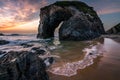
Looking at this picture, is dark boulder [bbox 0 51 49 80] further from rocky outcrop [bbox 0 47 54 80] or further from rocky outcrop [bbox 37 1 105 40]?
rocky outcrop [bbox 37 1 105 40]

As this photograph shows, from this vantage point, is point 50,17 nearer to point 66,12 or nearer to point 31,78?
point 66,12

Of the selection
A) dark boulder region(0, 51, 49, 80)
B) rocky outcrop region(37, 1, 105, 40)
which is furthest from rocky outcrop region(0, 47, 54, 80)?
rocky outcrop region(37, 1, 105, 40)

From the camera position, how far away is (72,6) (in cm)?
4238

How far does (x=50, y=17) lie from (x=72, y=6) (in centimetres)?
683

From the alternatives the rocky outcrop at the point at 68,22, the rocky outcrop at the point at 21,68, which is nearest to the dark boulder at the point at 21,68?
the rocky outcrop at the point at 21,68

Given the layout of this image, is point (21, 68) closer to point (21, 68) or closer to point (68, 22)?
point (21, 68)

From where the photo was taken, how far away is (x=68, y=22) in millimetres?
36031

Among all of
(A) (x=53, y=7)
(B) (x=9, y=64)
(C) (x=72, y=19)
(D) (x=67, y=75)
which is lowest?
(D) (x=67, y=75)

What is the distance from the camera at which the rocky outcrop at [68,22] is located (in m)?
34.4

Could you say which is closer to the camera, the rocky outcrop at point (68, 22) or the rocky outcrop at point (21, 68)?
the rocky outcrop at point (21, 68)

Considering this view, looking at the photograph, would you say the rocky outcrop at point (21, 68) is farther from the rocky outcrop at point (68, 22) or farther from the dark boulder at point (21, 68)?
the rocky outcrop at point (68, 22)

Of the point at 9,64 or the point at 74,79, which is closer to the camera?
the point at 9,64

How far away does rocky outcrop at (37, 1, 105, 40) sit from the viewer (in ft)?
113

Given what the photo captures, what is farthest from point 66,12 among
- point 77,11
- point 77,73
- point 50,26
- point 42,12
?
point 77,73
